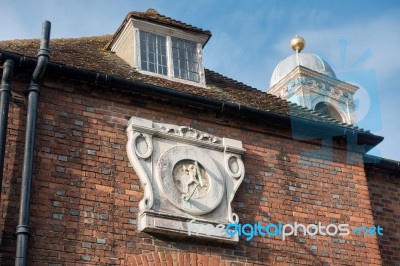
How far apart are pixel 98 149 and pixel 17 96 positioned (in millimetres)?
1309

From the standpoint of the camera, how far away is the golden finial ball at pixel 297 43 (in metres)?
26.4

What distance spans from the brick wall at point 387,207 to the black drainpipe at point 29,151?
6.07 m

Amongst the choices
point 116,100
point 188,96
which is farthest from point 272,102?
point 116,100

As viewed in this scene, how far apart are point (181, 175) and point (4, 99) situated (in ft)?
8.77

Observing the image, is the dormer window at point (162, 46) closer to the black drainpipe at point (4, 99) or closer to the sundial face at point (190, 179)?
the sundial face at point (190, 179)

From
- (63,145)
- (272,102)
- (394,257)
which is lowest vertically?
(394,257)

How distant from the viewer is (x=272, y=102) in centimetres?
1249

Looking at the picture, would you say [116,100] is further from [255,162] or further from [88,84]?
[255,162]

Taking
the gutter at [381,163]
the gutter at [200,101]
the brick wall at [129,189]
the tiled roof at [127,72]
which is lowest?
the brick wall at [129,189]

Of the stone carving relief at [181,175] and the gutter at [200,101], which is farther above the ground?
the gutter at [200,101]

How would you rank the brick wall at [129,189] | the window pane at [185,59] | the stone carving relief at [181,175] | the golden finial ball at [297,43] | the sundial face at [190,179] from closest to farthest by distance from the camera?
the brick wall at [129,189]
the stone carving relief at [181,175]
the sundial face at [190,179]
the window pane at [185,59]
the golden finial ball at [297,43]

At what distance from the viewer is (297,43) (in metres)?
26.4

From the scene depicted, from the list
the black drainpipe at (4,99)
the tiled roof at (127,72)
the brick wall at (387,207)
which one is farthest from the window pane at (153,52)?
the brick wall at (387,207)

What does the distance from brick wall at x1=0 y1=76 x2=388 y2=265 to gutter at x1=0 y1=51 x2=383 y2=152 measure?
0.47 feet
